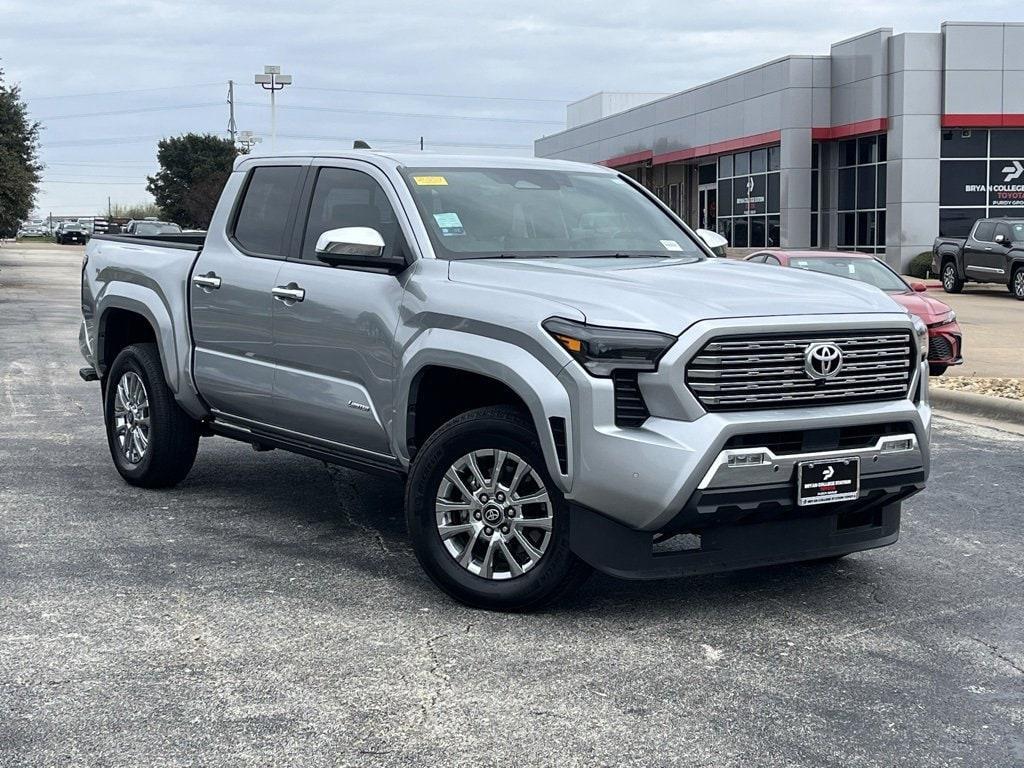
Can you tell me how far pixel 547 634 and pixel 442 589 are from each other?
0.58 meters

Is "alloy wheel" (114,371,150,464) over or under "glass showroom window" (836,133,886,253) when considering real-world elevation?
under

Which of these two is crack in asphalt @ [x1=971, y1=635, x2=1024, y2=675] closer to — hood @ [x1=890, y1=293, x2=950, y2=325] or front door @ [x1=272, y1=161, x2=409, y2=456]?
front door @ [x1=272, y1=161, x2=409, y2=456]

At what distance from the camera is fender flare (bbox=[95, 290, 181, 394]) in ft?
25.0

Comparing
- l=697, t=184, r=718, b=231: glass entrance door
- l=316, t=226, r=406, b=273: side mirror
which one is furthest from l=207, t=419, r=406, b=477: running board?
l=697, t=184, r=718, b=231: glass entrance door

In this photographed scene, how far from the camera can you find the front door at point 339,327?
20.1ft

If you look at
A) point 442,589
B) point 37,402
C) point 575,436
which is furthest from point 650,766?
point 37,402

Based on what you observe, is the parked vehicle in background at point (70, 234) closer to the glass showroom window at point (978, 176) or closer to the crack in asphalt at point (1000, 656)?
the glass showroom window at point (978, 176)

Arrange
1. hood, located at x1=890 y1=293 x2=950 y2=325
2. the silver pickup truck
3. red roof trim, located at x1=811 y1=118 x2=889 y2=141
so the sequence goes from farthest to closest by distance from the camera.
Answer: red roof trim, located at x1=811 y1=118 x2=889 y2=141 < hood, located at x1=890 y1=293 x2=950 y2=325 < the silver pickup truck

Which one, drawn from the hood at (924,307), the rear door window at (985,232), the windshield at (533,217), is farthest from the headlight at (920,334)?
the rear door window at (985,232)

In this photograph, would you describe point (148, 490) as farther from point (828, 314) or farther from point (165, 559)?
point (828, 314)

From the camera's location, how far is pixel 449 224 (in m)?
6.31

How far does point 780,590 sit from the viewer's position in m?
5.97

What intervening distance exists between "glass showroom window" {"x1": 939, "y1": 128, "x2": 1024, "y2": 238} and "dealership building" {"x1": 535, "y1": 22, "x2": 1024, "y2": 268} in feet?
0.10

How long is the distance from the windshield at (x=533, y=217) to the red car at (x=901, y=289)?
6.49 m
